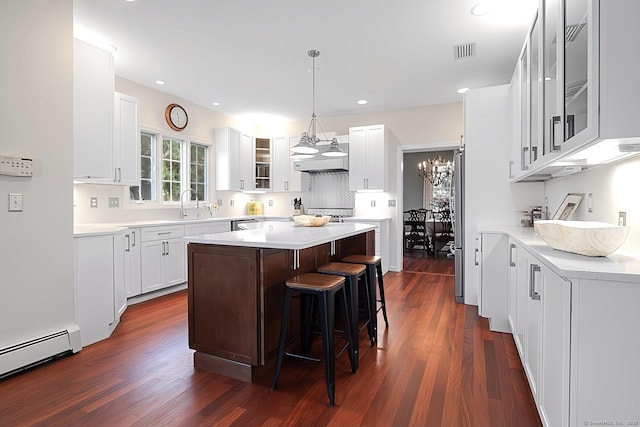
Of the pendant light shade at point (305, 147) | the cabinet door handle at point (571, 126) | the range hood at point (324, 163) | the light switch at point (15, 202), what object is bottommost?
the light switch at point (15, 202)

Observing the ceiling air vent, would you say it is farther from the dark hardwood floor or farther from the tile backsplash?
the tile backsplash

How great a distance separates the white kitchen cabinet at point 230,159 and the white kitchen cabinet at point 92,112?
8.22 ft

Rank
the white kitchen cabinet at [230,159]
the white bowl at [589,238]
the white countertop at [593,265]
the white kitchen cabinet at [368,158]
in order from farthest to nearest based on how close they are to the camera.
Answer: the white kitchen cabinet at [230,159]
the white kitchen cabinet at [368,158]
the white bowl at [589,238]
the white countertop at [593,265]

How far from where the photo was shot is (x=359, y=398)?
6.49 ft

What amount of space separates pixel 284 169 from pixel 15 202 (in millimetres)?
4450

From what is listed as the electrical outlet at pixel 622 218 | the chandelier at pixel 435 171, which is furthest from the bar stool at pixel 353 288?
the chandelier at pixel 435 171

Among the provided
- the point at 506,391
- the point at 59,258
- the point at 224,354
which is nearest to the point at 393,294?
the point at 506,391

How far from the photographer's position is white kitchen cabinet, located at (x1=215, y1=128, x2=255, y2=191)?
5.79m

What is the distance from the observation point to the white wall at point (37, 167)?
89.9 inches

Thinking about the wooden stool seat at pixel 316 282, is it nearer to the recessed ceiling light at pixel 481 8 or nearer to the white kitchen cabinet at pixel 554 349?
the white kitchen cabinet at pixel 554 349

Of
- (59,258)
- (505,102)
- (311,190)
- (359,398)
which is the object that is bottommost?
(359,398)

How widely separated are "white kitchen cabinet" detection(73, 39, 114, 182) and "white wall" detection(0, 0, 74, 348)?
387 millimetres

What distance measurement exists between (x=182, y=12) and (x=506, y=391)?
3.58m

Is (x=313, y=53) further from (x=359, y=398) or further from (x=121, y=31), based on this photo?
(x=359, y=398)
